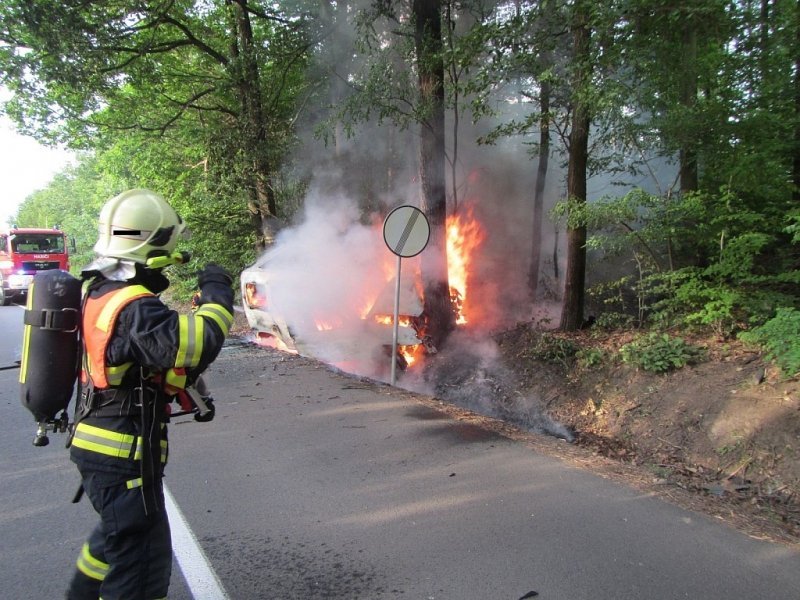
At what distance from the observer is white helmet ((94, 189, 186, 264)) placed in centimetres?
195

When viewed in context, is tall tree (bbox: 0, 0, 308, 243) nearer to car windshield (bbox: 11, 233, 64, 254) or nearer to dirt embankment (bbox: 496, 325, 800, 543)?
car windshield (bbox: 11, 233, 64, 254)

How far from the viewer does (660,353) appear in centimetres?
566

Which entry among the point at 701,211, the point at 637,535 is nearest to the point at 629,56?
the point at 701,211

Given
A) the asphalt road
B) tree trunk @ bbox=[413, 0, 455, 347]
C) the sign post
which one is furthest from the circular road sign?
the asphalt road

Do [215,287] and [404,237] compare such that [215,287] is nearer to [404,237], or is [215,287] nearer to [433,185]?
[404,237]

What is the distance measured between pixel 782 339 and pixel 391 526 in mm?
4080

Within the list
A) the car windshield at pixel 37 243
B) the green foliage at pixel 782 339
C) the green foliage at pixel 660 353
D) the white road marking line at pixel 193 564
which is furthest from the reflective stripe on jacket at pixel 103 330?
the car windshield at pixel 37 243

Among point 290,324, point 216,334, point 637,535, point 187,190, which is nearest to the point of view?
point 216,334

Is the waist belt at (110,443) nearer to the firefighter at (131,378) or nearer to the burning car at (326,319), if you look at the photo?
the firefighter at (131,378)

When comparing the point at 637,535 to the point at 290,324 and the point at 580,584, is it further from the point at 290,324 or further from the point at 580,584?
the point at 290,324

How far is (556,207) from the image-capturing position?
6.70 meters

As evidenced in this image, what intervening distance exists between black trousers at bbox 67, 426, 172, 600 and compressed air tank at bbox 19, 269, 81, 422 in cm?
26

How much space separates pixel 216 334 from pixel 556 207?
18.6 ft

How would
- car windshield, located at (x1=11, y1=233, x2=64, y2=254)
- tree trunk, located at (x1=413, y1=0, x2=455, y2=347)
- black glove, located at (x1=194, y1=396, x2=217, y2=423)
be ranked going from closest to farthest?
black glove, located at (x1=194, y1=396, x2=217, y2=423) → tree trunk, located at (x1=413, y1=0, x2=455, y2=347) → car windshield, located at (x1=11, y1=233, x2=64, y2=254)
